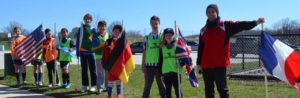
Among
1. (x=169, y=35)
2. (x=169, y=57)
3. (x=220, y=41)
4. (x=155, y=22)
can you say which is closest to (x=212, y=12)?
(x=220, y=41)

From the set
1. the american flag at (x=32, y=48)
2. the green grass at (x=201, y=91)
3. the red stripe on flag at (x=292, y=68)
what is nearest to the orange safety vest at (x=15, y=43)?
the american flag at (x=32, y=48)

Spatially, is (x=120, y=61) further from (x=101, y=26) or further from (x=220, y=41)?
(x=220, y=41)

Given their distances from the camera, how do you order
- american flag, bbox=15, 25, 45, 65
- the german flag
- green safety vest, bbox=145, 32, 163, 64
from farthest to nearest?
american flag, bbox=15, 25, 45, 65, the german flag, green safety vest, bbox=145, 32, 163, 64

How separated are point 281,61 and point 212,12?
1.36 metres

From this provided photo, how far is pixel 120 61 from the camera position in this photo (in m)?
6.57

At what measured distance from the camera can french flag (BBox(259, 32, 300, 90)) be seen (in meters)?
5.21

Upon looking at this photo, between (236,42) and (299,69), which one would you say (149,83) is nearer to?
(299,69)

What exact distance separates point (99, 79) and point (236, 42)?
18.7ft

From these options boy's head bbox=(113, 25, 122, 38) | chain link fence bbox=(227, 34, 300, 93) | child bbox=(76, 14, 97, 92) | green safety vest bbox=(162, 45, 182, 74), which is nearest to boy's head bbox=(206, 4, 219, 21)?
green safety vest bbox=(162, 45, 182, 74)

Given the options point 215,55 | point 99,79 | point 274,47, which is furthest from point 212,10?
point 99,79

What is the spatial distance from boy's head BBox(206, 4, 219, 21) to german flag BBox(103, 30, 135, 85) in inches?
84.8

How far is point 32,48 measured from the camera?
9.59 metres

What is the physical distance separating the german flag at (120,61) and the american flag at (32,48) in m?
3.66

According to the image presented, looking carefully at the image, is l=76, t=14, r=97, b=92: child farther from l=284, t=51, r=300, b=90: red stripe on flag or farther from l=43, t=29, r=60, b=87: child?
l=284, t=51, r=300, b=90: red stripe on flag
